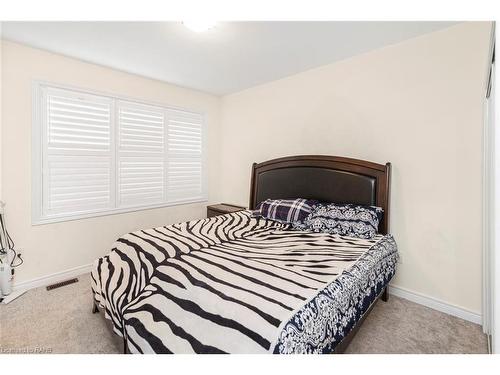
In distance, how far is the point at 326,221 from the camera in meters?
2.43

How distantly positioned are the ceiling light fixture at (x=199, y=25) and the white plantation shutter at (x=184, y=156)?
166 centimetres

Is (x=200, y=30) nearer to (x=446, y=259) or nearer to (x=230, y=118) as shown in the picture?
(x=230, y=118)

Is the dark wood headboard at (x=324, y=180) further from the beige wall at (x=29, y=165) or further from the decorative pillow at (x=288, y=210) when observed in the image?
the beige wall at (x=29, y=165)

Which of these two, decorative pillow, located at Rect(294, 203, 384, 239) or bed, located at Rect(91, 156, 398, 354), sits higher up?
decorative pillow, located at Rect(294, 203, 384, 239)

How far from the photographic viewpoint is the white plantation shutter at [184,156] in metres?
3.65

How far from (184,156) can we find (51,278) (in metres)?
2.18

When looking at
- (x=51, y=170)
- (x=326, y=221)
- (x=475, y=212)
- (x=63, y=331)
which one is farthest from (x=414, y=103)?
(x=51, y=170)

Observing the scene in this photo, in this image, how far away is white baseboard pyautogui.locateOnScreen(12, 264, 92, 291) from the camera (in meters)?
2.46

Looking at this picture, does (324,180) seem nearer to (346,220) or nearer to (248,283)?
(346,220)

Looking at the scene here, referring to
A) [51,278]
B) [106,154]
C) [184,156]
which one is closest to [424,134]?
[184,156]

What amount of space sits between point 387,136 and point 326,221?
106cm

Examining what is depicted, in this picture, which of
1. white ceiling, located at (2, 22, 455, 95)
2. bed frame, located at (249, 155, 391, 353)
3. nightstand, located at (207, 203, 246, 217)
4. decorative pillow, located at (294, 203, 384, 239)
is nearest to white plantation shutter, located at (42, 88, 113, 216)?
white ceiling, located at (2, 22, 455, 95)

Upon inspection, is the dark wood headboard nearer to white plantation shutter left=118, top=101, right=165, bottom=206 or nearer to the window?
the window

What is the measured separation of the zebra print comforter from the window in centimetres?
118
